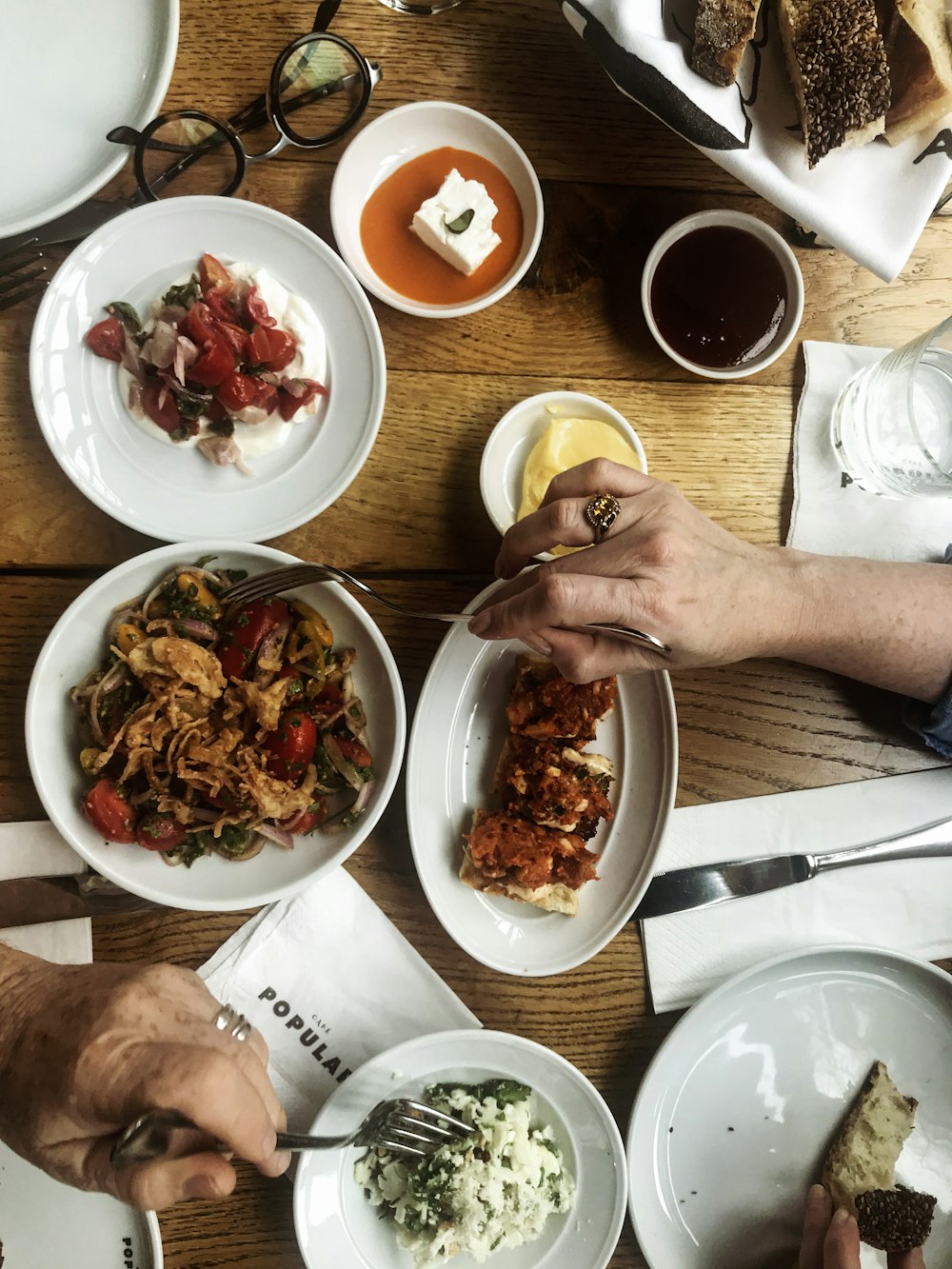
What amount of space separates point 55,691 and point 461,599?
0.76m

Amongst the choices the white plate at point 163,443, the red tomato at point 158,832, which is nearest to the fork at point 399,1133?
the red tomato at point 158,832

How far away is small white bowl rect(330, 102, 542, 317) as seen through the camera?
1.72 m

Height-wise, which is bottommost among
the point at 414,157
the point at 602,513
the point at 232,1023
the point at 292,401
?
the point at 232,1023

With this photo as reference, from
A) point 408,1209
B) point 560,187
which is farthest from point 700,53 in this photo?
point 408,1209

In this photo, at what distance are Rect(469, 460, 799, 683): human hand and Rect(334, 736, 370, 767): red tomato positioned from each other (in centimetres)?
36

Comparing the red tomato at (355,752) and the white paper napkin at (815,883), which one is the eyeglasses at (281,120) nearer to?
the red tomato at (355,752)

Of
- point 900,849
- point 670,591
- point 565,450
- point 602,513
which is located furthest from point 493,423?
point 900,849

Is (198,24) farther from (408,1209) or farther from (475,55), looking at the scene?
(408,1209)

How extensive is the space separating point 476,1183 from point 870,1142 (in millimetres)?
800

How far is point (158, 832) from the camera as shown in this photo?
5.17ft

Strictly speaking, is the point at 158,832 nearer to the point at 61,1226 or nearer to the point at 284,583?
the point at 284,583

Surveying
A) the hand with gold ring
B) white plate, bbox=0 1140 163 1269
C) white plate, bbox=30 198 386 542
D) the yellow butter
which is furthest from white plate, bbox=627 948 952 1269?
white plate, bbox=30 198 386 542

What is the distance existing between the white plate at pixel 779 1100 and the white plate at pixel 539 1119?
3.8 inches

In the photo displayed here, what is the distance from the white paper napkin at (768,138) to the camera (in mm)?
1583
